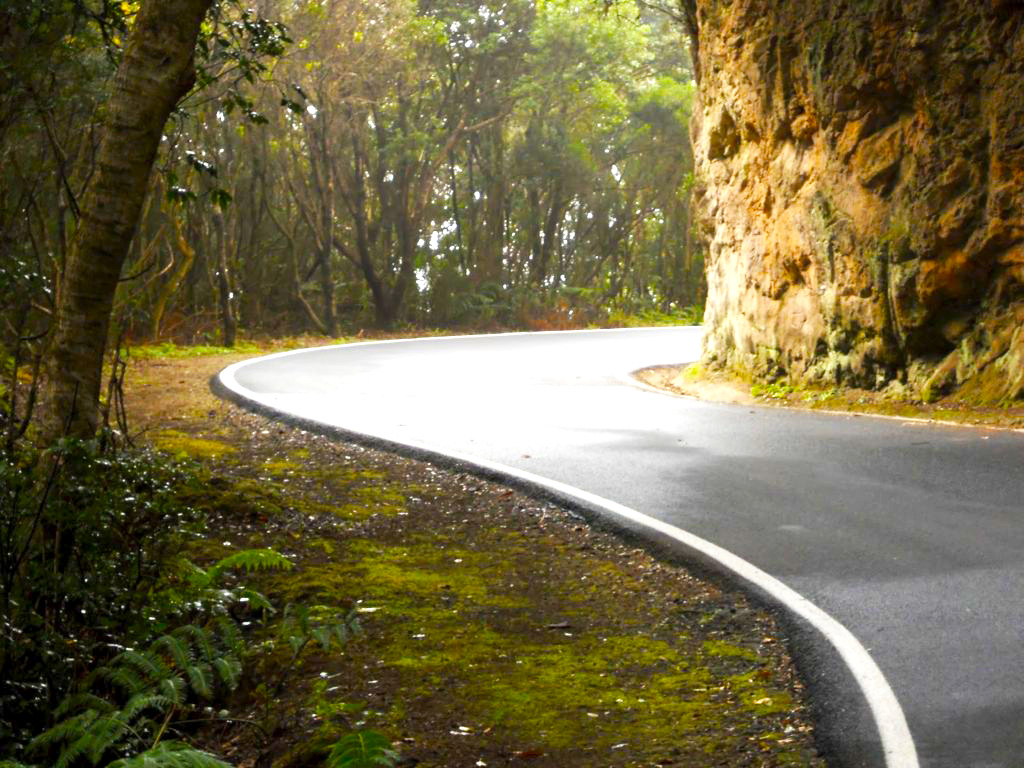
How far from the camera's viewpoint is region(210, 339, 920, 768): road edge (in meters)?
5.02

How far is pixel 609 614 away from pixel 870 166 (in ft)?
33.8

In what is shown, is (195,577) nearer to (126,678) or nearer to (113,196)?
(126,678)

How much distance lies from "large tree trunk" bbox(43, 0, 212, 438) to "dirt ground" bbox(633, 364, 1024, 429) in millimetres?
9230

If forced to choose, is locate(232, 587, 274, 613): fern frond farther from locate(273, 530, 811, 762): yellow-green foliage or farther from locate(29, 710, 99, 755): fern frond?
locate(29, 710, 99, 755): fern frond

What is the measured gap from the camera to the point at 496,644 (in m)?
6.52

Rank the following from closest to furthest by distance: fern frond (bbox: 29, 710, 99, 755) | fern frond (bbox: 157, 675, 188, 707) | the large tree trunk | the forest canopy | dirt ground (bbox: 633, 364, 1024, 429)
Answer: fern frond (bbox: 29, 710, 99, 755) < fern frond (bbox: 157, 675, 188, 707) < the large tree trunk < dirt ground (bbox: 633, 364, 1024, 429) < the forest canopy

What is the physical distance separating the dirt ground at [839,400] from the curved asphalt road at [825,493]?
0.65 m

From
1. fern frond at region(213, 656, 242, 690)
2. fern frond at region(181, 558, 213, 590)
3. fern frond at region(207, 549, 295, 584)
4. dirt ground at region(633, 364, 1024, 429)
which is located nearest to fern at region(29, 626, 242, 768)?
fern frond at region(213, 656, 242, 690)

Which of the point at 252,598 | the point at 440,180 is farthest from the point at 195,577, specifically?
the point at 440,180

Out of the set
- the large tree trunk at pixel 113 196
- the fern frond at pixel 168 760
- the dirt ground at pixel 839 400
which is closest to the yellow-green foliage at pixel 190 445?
the large tree trunk at pixel 113 196

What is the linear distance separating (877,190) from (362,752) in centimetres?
1269

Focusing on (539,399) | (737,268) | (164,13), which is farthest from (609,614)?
(737,268)

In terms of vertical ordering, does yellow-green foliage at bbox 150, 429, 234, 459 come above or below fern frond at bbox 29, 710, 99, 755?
above

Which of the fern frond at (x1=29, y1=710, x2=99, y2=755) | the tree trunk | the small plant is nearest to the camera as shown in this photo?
the fern frond at (x1=29, y1=710, x2=99, y2=755)
